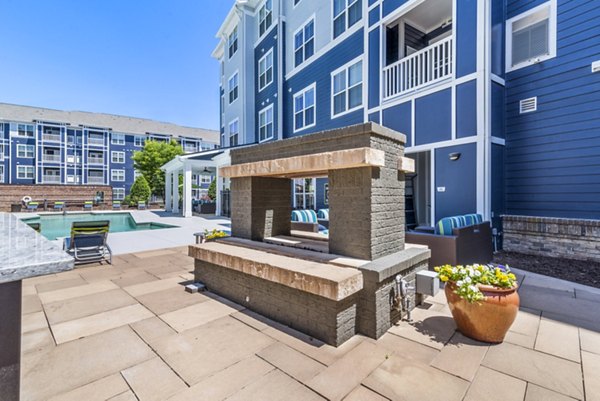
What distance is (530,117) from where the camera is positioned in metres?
7.27

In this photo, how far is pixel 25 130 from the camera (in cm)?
3419

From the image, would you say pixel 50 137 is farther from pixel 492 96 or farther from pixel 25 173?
pixel 492 96

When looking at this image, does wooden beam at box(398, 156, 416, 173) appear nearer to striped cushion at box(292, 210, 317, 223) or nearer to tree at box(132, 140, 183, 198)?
striped cushion at box(292, 210, 317, 223)

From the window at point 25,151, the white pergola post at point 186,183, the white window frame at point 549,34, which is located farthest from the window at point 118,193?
the white window frame at point 549,34

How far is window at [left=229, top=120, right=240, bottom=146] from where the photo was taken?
61.0 feet

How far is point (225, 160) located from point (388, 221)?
12.8 meters

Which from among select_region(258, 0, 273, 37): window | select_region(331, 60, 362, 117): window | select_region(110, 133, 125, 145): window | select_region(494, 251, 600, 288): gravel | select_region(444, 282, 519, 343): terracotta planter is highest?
select_region(258, 0, 273, 37): window

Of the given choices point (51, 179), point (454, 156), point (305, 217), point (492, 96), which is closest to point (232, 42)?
point (305, 217)

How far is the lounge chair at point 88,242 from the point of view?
648cm

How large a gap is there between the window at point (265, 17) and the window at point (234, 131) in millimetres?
5564

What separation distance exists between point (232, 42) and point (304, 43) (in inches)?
323

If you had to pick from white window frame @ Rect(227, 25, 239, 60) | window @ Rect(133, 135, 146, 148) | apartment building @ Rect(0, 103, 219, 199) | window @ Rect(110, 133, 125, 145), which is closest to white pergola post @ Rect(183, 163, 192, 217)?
white window frame @ Rect(227, 25, 239, 60)

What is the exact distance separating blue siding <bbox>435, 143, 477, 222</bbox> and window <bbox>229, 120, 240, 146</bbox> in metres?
13.7

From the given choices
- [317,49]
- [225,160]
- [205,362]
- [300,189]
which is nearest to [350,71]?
[317,49]
